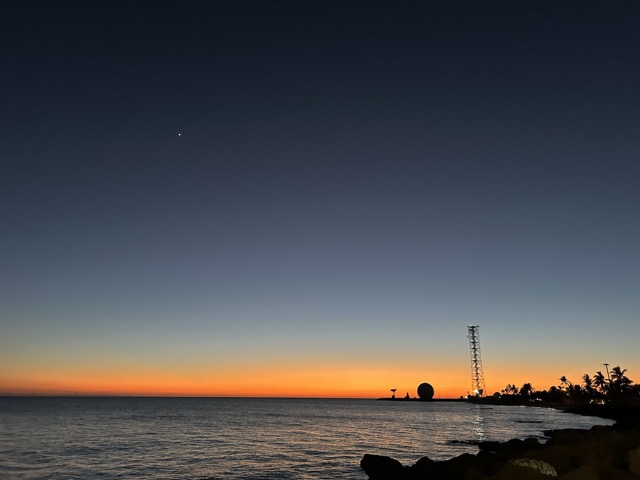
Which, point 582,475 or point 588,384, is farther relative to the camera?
point 588,384

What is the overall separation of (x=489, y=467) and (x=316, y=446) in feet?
103

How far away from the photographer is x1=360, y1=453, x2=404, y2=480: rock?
27.7 metres

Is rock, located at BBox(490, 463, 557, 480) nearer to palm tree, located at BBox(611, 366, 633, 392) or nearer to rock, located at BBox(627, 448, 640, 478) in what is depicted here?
rock, located at BBox(627, 448, 640, 478)

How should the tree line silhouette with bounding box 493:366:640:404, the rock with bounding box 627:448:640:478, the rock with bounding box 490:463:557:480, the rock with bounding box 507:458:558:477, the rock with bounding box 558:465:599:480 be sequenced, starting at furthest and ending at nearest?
the tree line silhouette with bounding box 493:366:640:404, the rock with bounding box 627:448:640:478, the rock with bounding box 507:458:558:477, the rock with bounding box 490:463:557:480, the rock with bounding box 558:465:599:480

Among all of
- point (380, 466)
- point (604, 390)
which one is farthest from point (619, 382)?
point (380, 466)

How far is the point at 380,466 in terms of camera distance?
95.8ft

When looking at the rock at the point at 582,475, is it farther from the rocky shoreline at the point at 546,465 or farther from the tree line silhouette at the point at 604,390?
the tree line silhouette at the point at 604,390

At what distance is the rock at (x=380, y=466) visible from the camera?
90.8 feet

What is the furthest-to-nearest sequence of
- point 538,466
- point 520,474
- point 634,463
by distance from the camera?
point 634,463, point 538,466, point 520,474

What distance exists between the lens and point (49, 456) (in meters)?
40.8

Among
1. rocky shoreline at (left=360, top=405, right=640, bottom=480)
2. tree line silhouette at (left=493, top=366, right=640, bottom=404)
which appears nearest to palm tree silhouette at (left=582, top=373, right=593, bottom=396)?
tree line silhouette at (left=493, top=366, right=640, bottom=404)

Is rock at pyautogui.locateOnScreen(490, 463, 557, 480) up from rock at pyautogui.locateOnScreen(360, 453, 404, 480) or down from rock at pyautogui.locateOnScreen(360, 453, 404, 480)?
up

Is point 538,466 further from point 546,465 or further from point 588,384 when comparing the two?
point 588,384

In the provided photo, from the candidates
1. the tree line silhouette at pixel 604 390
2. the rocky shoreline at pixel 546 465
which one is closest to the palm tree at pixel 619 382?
the tree line silhouette at pixel 604 390
